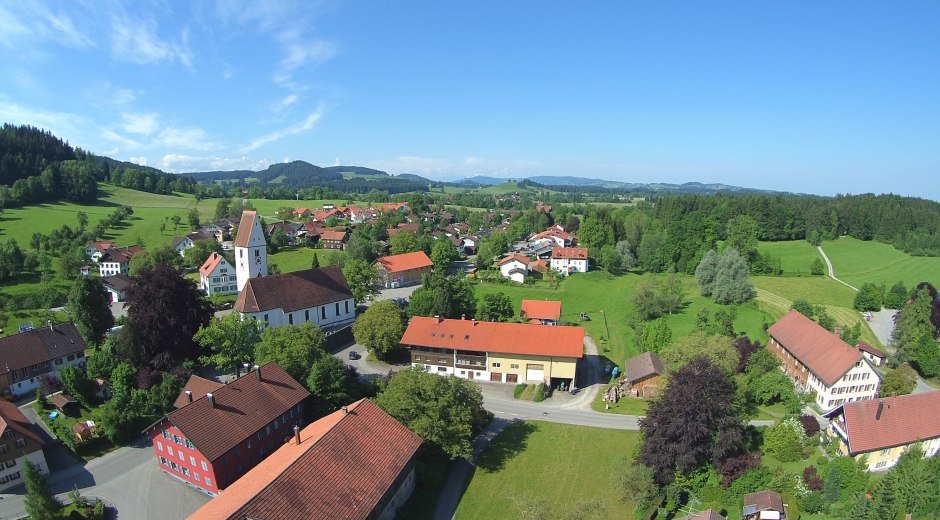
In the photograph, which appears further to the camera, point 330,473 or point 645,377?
point 645,377

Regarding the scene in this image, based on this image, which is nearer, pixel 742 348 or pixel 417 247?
pixel 742 348

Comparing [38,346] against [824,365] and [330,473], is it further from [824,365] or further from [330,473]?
[824,365]

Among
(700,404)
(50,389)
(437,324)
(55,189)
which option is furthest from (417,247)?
(55,189)

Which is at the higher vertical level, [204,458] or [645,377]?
[204,458]

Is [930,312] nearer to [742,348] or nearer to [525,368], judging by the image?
[742,348]

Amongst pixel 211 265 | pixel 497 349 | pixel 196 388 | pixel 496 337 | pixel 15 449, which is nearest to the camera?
pixel 15 449

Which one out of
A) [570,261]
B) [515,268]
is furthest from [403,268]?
[570,261]

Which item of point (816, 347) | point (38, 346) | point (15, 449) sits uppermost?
point (816, 347)

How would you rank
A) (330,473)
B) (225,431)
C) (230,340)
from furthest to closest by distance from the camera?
(230,340)
(225,431)
(330,473)
